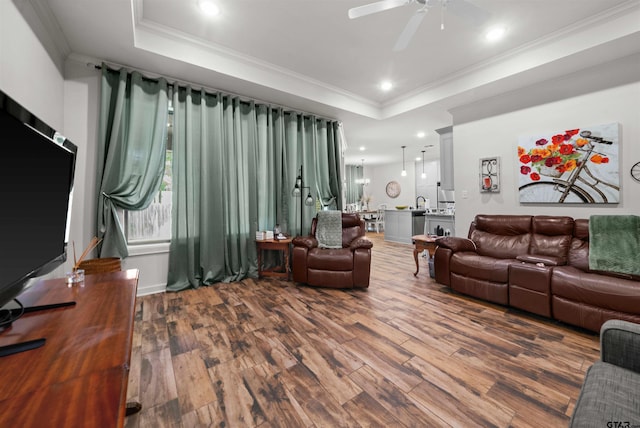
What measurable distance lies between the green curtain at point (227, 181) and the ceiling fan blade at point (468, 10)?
2615 mm

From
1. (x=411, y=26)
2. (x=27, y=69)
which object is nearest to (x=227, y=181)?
(x=27, y=69)

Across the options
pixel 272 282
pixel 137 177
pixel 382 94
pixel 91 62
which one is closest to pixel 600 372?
pixel 272 282

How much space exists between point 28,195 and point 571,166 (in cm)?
464

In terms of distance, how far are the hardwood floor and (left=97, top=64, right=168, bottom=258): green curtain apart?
102cm

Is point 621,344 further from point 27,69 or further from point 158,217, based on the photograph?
point 158,217

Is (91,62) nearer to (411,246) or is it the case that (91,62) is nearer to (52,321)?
(52,321)

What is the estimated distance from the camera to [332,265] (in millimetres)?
3281

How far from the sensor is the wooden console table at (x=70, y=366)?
1.60ft

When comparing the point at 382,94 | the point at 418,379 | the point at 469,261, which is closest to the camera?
the point at 418,379

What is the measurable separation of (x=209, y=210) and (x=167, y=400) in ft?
7.57

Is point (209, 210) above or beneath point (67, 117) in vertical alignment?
beneath

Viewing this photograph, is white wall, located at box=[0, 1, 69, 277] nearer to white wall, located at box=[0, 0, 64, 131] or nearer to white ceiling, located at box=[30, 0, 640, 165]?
white wall, located at box=[0, 0, 64, 131]

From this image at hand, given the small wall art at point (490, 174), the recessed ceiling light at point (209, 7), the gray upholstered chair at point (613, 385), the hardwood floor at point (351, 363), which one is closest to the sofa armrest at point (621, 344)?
the gray upholstered chair at point (613, 385)

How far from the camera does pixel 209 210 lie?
3404 millimetres
